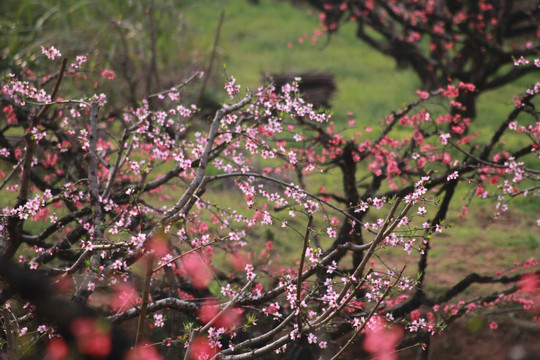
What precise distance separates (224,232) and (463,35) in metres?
8.84

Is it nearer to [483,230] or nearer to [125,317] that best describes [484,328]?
[483,230]

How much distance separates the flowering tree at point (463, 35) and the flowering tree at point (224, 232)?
14.4 feet

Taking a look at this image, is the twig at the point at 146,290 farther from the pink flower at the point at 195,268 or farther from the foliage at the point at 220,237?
the pink flower at the point at 195,268

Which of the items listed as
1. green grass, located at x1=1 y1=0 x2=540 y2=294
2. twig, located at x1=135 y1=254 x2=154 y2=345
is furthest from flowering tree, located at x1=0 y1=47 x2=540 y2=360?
green grass, located at x1=1 y1=0 x2=540 y2=294

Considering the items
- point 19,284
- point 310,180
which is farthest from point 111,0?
point 19,284

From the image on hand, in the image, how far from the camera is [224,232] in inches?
354

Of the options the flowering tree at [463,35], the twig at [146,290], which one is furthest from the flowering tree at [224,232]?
the flowering tree at [463,35]

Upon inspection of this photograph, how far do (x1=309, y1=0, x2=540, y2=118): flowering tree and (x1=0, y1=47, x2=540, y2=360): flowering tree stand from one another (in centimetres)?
440

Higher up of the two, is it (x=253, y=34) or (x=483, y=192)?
(x=253, y=34)

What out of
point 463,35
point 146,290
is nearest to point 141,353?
point 146,290

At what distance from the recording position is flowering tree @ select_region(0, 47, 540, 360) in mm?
4387

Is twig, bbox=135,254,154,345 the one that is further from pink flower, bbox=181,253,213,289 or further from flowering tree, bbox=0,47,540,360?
pink flower, bbox=181,253,213,289

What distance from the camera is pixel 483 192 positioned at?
6629mm

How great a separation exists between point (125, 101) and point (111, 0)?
486 cm
